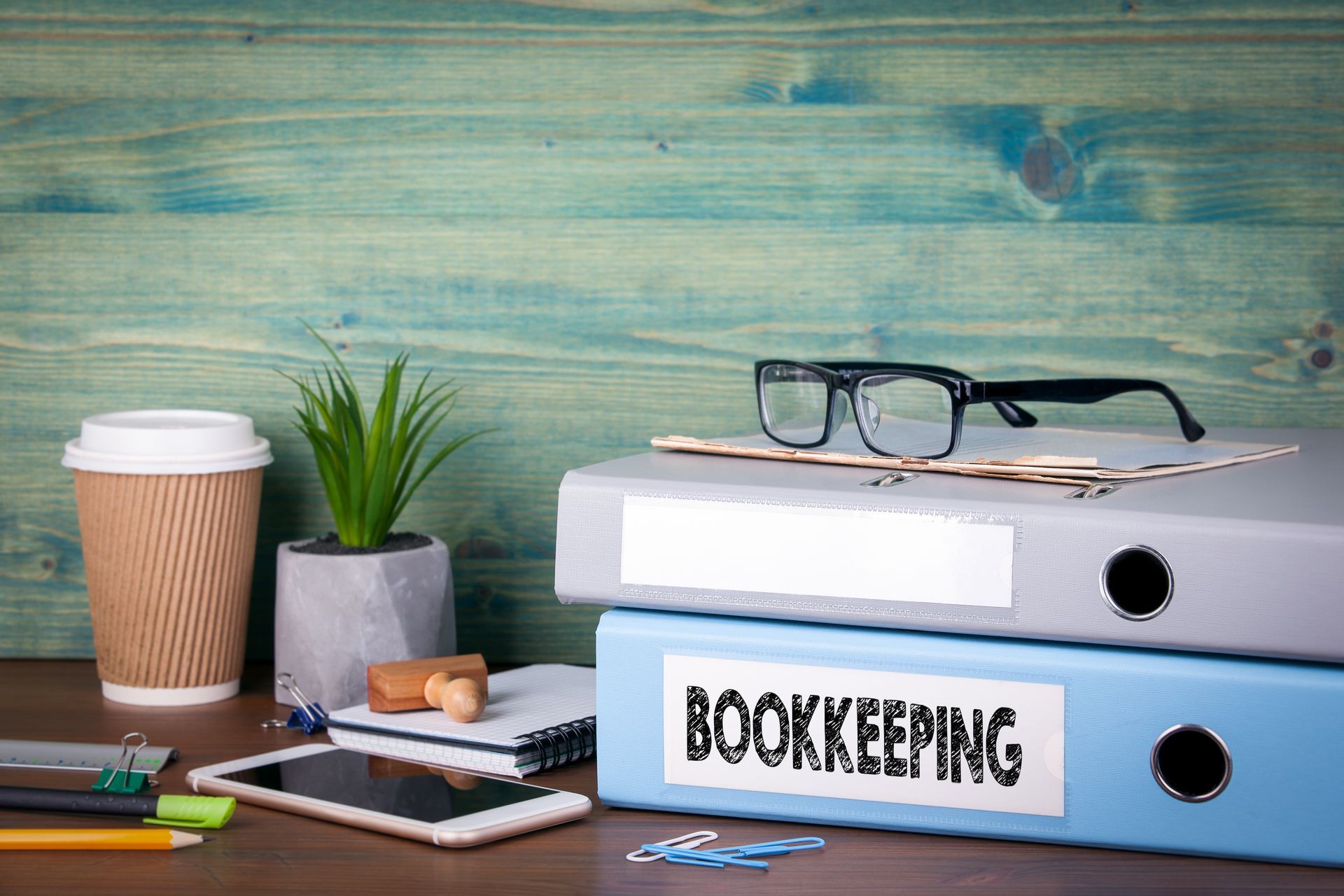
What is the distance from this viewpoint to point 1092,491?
0.53 meters

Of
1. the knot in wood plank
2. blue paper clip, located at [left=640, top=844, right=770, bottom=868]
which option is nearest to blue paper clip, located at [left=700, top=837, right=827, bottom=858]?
blue paper clip, located at [left=640, top=844, right=770, bottom=868]

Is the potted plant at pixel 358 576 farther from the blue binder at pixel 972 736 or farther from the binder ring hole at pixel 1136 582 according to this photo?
the binder ring hole at pixel 1136 582

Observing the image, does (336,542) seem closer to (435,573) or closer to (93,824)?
(435,573)

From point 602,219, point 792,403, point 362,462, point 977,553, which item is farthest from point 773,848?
point 602,219

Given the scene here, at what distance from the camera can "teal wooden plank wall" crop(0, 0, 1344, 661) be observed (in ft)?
2.78

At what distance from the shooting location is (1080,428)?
78cm

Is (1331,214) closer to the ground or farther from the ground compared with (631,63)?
closer to the ground

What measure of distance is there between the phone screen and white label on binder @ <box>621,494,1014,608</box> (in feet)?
0.39

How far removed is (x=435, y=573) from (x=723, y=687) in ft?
0.96

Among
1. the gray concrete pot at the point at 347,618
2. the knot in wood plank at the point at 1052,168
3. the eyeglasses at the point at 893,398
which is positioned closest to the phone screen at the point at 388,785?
the gray concrete pot at the point at 347,618

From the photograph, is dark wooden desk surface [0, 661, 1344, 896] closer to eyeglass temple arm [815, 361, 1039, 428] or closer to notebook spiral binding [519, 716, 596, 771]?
notebook spiral binding [519, 716, 596, 771]

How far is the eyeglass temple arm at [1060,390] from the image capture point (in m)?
0.58

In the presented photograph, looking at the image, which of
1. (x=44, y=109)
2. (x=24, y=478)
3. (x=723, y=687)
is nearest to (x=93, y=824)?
(x=723, y=687)

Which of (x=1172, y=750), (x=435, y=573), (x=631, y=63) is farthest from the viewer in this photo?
(x=631, y=63)
